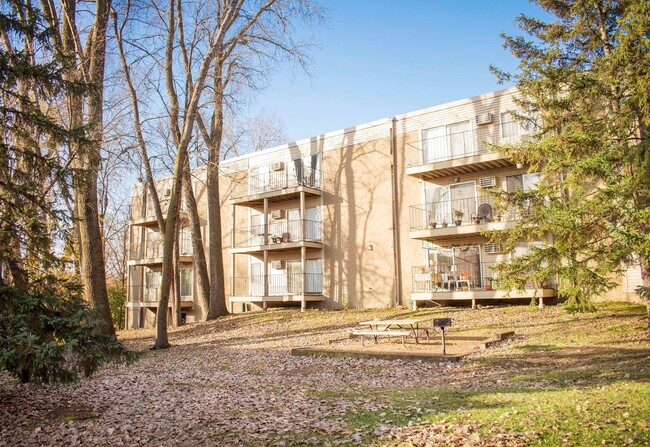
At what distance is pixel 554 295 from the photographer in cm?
1897

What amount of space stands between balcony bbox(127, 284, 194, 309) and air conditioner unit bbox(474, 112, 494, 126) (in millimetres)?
18480

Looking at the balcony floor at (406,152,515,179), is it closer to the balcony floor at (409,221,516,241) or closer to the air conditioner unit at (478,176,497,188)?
the air conditioner unit at (478,176,497,188)

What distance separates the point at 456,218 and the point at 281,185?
31.8 feet

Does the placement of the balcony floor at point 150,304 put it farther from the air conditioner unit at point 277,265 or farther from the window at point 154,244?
the air conditioner unit at point 277,265

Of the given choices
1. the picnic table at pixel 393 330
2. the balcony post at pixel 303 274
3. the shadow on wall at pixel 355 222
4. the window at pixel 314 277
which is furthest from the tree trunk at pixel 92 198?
the shadow on wall at pixel 355 222

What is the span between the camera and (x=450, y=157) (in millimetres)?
21953

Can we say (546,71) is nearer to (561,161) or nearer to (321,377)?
(561,161)

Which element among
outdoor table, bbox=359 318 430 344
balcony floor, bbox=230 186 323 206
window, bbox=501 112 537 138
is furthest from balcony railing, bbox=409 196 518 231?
balcony floor, bbox=230 186 323 206

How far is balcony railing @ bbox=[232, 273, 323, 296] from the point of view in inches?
1015

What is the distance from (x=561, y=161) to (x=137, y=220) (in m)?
27.7

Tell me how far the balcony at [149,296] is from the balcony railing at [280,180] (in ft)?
21.4

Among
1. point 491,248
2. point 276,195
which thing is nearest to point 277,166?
point 276,195

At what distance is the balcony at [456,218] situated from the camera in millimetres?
19938

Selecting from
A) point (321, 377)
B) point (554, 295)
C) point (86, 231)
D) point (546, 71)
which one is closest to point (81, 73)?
point (86, 231)
